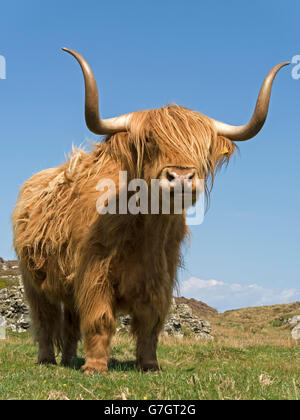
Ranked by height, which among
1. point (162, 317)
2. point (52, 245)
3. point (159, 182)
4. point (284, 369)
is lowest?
point (284, 369)

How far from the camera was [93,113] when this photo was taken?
5.29 meters

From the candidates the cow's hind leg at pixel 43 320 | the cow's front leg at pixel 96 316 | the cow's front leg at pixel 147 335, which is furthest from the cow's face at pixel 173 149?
the cow's hind leg at pixel 43 320

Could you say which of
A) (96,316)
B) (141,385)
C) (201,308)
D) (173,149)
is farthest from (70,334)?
(201,308)

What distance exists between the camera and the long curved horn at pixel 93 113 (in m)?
5.12

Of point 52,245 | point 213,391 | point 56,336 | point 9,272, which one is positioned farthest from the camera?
point 9,272

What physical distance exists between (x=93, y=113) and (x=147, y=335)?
8.15 ft

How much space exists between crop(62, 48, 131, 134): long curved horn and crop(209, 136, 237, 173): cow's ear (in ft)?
3.02

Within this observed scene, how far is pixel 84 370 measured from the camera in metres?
5.50

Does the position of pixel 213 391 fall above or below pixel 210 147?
below

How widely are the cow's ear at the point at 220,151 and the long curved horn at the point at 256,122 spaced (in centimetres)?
11

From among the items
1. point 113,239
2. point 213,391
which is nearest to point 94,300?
point 113,239

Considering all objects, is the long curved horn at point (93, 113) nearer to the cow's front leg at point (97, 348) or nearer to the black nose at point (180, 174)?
the black nose at point (180, 174)

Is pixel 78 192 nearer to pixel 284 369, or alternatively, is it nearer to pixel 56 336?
pixel 56 336
